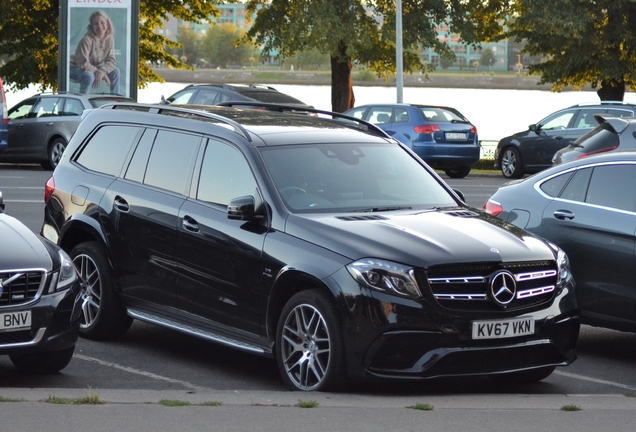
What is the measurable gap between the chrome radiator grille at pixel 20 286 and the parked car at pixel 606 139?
10451 mm

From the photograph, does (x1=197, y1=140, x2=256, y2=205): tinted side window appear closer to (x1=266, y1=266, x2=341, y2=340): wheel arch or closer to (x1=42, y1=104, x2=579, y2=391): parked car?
(x1=42, y1=104, x2=579, y2=391): parked car

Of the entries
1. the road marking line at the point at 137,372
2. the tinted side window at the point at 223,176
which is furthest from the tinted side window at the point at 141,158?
the road marking line at the point at 137,372

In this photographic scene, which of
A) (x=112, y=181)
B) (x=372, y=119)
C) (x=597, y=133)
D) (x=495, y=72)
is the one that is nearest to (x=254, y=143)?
(x=112, y=181)

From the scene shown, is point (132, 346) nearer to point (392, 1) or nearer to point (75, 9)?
point (75, 9)

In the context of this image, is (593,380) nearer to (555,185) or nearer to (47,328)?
(555,185)

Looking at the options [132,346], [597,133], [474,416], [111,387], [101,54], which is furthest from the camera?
[101,54]

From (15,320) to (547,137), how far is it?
66.7ft

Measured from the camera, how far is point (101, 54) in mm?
30859

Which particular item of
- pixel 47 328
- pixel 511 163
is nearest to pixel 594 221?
pixel 47 328

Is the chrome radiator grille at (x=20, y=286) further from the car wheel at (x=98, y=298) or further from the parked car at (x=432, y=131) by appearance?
the parked car at (x=432, y=131)

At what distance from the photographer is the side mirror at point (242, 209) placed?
7168 mm

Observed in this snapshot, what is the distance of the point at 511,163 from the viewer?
87.9ft

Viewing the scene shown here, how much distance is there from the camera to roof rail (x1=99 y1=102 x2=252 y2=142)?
7816 millimetres

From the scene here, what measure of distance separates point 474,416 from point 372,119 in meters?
20.9
